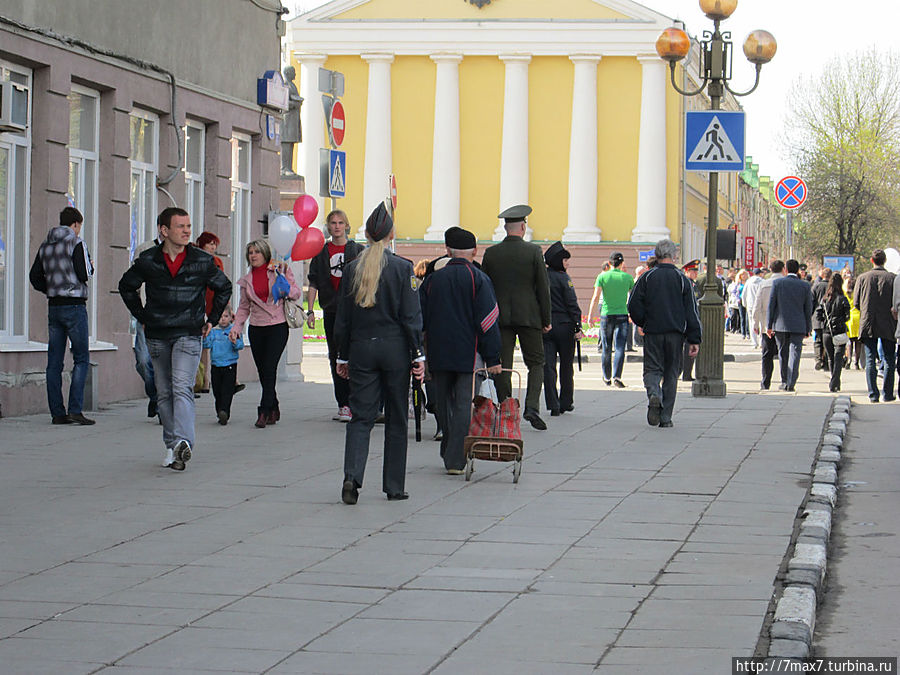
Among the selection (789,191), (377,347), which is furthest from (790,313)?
(789,191)

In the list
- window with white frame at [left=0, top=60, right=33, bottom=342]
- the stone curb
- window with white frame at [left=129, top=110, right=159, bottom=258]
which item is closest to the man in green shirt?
window with white frame at [left=129, top=110, right=159, bottom=258]

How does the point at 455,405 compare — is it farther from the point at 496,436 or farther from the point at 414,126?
the point at 414,126

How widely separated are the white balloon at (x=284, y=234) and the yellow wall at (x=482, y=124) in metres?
45.4

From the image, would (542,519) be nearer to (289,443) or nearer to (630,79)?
(289,443)

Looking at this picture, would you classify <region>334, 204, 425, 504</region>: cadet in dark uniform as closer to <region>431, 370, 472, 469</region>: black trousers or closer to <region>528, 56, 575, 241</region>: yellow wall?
<region>431, 370, 472, 469</region>: black trousers

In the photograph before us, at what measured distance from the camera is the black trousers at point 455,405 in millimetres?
10898

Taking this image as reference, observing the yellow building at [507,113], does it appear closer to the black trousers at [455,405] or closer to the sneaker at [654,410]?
the sneaker at [654,410]

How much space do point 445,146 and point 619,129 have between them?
6994 mm

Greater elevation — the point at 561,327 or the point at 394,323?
the point at 394,323

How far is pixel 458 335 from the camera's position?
35.4 feet

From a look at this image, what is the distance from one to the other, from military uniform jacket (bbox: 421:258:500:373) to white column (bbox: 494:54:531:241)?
167 ft

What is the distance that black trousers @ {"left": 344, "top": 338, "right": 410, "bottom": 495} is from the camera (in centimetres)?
941

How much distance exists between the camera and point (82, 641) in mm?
5809

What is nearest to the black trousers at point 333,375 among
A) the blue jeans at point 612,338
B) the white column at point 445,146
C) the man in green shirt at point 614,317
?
the man in green shirt at point 614,317
